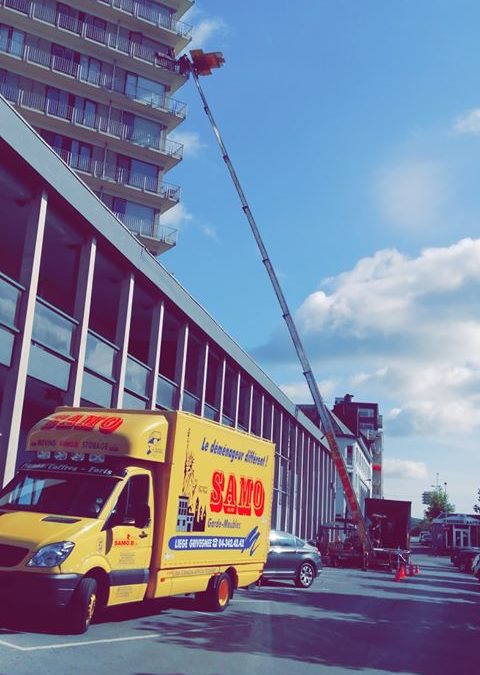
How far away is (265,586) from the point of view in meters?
19.9

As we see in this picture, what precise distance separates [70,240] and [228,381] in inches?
648

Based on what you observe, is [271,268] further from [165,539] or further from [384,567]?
[165,539]

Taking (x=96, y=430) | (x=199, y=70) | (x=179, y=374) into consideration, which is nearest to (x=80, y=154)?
(x=199, y=70)

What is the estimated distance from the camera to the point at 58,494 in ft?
32.5

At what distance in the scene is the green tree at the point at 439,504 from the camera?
138m

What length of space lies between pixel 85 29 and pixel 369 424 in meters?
113

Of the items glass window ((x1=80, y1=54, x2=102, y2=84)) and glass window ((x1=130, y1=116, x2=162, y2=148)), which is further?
glass window ((x1=130, y1=116, x2=162, y2=148))

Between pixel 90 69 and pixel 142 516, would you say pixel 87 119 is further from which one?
pixel 142 516

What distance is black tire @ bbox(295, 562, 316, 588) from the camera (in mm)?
20062

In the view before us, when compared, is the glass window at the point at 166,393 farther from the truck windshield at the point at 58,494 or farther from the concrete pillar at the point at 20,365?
the truck windshield at the point at 58,494

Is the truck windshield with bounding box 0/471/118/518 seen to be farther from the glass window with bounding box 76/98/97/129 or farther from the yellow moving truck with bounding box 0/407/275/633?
the glass window with bounding box 76/98/97/129

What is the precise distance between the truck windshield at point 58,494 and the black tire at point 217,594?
3568 mm


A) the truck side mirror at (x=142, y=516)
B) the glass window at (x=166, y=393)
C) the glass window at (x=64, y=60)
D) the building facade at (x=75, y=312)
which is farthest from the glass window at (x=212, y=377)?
the glass window at (x=64, y=60)

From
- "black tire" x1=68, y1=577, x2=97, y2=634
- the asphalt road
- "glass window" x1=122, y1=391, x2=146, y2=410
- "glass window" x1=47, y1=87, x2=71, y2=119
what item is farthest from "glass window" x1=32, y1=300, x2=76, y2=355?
"glass window" x1=47, y1=87, x2=71, y2=119
